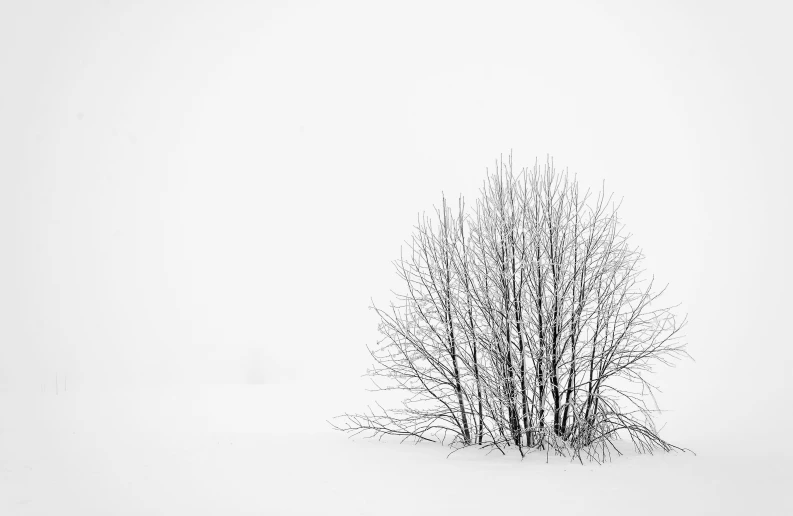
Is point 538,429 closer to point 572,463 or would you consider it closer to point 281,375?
point 572,463

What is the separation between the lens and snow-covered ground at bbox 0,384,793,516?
6.60 m

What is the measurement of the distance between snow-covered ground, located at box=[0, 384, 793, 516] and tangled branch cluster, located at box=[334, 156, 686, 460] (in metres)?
0.73

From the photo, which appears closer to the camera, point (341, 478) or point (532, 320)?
point (341, 478)

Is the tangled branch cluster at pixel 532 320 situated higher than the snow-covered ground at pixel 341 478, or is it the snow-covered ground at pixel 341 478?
the tangled branch cluster at pixel 532 320

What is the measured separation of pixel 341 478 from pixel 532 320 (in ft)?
12.5

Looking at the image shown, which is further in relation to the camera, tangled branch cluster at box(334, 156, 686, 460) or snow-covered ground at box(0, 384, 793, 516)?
tangled branch cluster at box(334, 156, 686, 460)

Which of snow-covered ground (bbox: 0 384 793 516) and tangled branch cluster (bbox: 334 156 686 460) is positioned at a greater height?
tangled branch cluster (bbox: 334 156 686 460)

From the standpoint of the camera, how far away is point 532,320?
8922 mm

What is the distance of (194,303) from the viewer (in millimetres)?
115250

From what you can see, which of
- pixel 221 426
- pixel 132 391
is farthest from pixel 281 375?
pixel 221 426

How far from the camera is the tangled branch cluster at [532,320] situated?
8.93 m

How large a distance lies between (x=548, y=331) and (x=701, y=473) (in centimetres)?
295

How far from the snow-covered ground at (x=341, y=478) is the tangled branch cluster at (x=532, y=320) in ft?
2.39

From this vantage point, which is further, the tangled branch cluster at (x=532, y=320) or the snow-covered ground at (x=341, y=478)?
the tangled branch cluster at (x=532, y=320)
